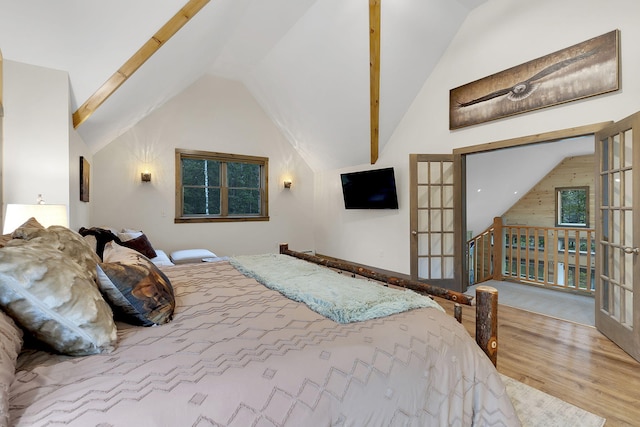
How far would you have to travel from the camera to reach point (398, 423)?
108 centimetres

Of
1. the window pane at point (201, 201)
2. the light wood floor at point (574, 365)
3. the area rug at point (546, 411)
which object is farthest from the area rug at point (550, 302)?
the window pane at point (201, 201)

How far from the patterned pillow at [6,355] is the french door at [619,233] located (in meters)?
3.48

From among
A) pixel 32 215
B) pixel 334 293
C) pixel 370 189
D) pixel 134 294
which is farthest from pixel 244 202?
pixel 134 294

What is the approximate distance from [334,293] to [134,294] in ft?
3.13

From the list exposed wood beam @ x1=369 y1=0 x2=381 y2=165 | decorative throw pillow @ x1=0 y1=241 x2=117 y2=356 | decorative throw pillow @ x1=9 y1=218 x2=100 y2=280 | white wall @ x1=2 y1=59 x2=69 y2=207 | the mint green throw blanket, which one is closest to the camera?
decorative throw pillow @ x1=0 y1=241 x2=117 y2=356

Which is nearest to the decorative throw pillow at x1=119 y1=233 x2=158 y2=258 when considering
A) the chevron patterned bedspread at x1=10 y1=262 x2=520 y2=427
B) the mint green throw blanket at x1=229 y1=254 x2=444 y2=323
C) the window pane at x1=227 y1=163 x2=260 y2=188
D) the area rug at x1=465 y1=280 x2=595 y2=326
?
the mint green throw blanket at x1=229 y1=254 x2=444 y2=323

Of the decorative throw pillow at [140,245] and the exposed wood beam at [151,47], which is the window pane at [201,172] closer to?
the decorative throw pillow at [140,245]

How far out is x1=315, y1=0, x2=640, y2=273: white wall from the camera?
2.70 metres

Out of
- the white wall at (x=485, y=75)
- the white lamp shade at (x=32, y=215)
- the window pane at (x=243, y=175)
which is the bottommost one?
the white lamp shade at (x=32, y=215)

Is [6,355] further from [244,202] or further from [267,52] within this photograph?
[244,202]

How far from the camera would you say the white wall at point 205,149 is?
4797 mm

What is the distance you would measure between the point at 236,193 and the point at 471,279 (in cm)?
457

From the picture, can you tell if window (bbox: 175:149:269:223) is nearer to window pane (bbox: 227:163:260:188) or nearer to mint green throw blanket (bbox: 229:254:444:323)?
window pane (bbox: 227:163:260:188)

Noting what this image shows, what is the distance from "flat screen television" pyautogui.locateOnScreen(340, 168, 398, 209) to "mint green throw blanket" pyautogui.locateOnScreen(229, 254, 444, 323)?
2804 millimetres
